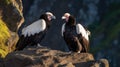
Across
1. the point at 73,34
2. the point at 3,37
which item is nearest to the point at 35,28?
the point at 73,34

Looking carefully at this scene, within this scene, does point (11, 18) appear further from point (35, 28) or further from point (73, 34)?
point (73, 34)

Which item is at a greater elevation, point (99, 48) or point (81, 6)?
point (81, 6)

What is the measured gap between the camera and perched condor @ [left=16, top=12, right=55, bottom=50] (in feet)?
116

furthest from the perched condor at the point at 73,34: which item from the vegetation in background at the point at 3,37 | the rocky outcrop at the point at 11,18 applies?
the rocky outcrop at the point at 11,18

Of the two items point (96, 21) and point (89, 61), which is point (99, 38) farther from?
point (89, 61)

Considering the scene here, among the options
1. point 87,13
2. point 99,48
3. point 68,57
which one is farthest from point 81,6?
point 68,57

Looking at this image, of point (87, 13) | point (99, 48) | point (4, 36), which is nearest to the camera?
point (4, 36)

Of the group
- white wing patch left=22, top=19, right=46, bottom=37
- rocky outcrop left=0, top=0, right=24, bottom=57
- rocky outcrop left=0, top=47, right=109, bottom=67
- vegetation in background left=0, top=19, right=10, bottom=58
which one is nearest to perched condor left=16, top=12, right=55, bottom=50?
white wing patch left=22, top=19, right=46, bottom=37

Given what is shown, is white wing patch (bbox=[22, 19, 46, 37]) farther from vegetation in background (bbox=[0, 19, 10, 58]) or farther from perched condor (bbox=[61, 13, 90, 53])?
vegetation in background (bbox=[0, 19, 10, 58])

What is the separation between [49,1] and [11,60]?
86.1 metres

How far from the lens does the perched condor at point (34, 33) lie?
116 ft

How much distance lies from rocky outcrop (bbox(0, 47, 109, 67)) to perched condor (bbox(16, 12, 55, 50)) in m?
3.28

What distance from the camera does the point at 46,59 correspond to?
29984 mm

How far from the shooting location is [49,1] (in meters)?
116
